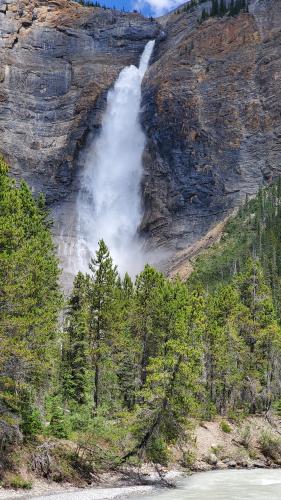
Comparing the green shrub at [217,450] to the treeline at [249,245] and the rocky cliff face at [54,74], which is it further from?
the rocky cliff face at [54,74]

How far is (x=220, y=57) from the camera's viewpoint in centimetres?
13312

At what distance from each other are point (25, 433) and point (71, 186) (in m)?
113

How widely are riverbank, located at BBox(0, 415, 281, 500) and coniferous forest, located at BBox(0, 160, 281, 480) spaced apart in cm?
57

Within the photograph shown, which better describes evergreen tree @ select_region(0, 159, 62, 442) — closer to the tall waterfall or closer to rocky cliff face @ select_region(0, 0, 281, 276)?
the tall waterfall

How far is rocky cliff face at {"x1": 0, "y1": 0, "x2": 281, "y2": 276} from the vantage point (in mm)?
118750

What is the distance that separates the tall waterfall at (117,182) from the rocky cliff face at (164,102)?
3153mm

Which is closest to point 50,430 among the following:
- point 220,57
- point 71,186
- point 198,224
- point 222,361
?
point 222,361

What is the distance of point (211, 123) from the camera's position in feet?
409

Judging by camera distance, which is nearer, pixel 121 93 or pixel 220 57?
pixel 220 57

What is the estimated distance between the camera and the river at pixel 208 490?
71.7 feet

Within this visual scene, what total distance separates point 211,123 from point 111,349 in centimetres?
9805

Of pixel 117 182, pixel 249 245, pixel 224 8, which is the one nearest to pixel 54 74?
pixel 117 182

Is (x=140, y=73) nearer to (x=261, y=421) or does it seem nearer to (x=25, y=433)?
(x=261, y=421)

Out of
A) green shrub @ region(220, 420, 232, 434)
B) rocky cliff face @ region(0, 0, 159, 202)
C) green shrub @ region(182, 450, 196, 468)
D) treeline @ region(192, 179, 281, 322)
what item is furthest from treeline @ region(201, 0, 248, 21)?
green shrub @ region(182, 450, 196, 468)
